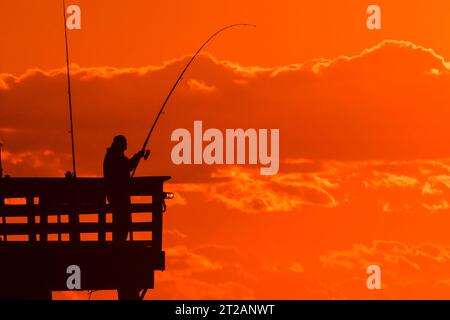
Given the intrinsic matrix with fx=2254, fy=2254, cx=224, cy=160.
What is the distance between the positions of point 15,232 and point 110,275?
1875mm

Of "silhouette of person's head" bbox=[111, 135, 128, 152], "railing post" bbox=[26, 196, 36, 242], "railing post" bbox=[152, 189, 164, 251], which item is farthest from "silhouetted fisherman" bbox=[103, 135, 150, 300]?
"railing post" bbox=[26, 196, 36, 242]

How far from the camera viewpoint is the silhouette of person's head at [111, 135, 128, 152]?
39094 mm

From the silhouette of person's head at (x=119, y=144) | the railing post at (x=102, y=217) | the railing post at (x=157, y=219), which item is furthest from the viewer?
the railing post at (x=102, y=217)

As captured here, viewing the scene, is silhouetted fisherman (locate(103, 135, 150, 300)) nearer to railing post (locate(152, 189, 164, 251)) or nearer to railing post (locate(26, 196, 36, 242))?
railing post (locate(152, 189, 164, 251))

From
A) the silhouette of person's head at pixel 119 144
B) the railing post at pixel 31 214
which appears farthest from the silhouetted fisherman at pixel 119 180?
Answer: the railing post at pixel 31 214

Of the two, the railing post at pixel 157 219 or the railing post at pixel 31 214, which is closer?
the railing post at pixel 157 219

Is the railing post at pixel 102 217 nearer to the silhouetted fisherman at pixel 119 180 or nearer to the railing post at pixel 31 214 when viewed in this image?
the silhouetted fisherman at pixel 119 180

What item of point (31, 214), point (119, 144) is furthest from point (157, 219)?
point (31, 214)

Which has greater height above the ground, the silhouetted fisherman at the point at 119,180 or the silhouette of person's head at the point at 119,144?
the silhouette of person's head at the point at 119,144

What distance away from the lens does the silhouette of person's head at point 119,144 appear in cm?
3909

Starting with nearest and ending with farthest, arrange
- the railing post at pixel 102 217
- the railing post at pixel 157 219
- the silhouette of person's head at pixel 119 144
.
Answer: the silhouette of person's head at pixel 119 144 → the railing post at pixel 157 219 → the railing post at pixel 102 217
